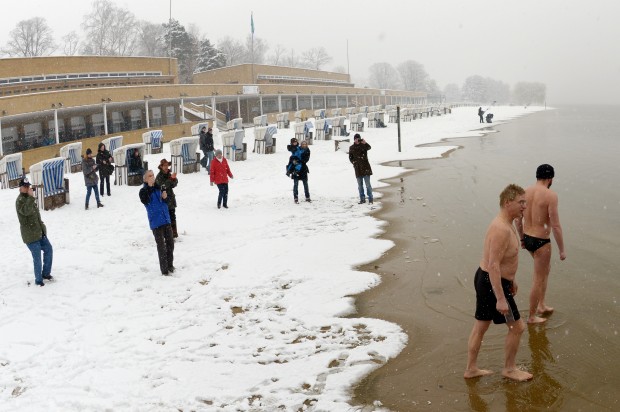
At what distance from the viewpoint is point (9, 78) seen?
35.6m

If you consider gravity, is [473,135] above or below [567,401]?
above

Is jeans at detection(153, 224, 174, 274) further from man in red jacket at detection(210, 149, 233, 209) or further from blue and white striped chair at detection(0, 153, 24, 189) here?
blue and white striped chair at detection(0, 153, 24, 189)

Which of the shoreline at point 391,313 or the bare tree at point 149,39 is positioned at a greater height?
the bare tree at point 149,39

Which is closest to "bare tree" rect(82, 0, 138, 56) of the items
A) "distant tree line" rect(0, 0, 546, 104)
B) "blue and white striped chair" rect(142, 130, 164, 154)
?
"distant tree line" rect(0, 0, 546, 104)

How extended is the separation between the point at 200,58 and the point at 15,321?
241 ft

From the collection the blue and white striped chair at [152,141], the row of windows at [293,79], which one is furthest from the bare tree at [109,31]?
the blue and white striped chair at [152,141]

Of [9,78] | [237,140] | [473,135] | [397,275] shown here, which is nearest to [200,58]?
[9,78]

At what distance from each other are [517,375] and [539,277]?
151 centimetres

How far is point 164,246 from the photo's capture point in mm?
9344

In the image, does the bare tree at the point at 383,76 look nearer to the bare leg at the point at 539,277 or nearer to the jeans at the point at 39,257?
the jeans at the point at 39,257

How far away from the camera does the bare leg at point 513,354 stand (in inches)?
197

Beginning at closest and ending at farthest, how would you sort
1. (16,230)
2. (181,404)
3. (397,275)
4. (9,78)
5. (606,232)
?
(181,404)
(397,275)
(606,232)
(16,230)
(9,78)

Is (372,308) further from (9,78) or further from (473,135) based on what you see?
(9,78)

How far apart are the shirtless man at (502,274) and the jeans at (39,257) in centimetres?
697
